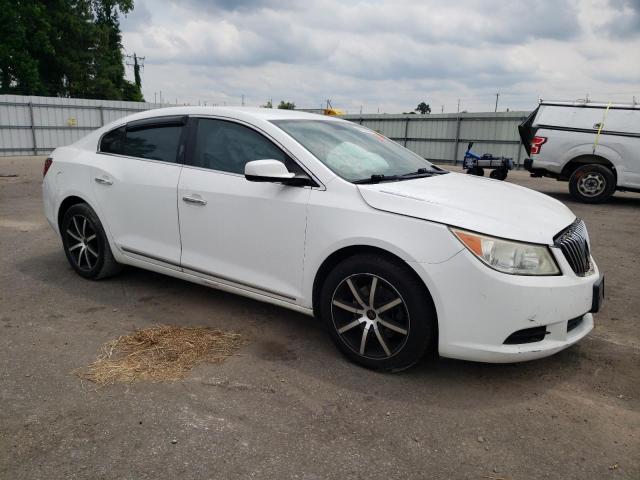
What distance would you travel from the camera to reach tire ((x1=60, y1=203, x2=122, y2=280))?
4.52 metres

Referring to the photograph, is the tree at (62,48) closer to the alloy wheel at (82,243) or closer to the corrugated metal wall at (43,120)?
the corrugated metal wall at (43,120)

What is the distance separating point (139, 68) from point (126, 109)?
37.7 metres

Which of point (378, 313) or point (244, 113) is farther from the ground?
point (244, 113)

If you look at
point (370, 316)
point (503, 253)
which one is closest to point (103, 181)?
point (370, 316)

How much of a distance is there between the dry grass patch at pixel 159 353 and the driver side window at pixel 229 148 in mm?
1188

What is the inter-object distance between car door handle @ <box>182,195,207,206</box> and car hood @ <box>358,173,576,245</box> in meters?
1.24

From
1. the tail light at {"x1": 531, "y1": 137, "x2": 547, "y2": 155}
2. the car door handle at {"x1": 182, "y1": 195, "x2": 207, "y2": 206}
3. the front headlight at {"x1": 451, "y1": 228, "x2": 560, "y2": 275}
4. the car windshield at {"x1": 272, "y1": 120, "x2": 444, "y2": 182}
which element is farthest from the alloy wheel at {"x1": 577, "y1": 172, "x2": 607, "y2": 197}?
the car door handle at {"x1": 182, "y1": 195, "x2": 207, "y2": 206}

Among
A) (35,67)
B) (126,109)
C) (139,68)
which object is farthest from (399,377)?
(139,68)

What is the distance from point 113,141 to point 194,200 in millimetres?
1315

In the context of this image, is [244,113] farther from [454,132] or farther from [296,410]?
[454,132]

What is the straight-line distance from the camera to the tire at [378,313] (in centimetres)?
287

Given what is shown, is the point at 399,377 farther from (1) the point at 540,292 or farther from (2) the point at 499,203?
(2) the point at 499,203

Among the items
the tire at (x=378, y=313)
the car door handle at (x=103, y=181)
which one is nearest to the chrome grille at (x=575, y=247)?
the tire at (x=378, y=313)

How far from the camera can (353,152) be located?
3664 millimetres
